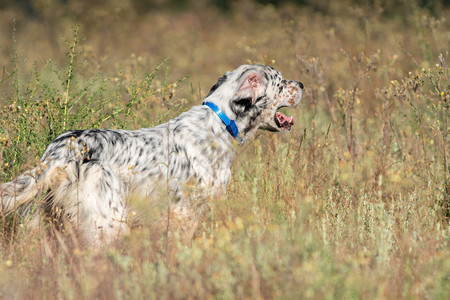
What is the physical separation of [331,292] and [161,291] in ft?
2.72

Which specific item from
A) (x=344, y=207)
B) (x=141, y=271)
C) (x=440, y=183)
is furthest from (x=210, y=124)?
(x=440, y=183)

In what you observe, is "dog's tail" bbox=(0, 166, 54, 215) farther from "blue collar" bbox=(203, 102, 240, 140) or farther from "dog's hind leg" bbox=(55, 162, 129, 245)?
"blue collar" bbox=(203, 102, 240, 140)

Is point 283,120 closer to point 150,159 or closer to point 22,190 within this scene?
point 150,159

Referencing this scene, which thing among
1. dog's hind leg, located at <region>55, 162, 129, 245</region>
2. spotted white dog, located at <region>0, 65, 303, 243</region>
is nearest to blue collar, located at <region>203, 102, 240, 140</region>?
spotted white dog, located at <region>0, 65, 303, 243</region>

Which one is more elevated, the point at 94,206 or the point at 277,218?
the point at 94,206

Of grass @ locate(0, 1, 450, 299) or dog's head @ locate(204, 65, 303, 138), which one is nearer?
grass @ locate(0, 1, 450, 299)

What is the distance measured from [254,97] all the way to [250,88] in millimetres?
80

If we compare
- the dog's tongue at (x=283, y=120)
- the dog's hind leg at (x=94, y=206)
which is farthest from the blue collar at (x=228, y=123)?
the dog's hind leg at (x=94, y=206)

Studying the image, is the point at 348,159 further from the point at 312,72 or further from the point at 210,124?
the point at 210,124

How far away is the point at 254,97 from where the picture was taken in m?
4.49

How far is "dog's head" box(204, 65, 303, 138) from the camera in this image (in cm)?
448

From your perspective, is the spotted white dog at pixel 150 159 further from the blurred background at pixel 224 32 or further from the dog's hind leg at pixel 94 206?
the blurred background at pixel 224 32

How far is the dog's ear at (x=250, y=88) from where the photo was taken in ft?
14.6

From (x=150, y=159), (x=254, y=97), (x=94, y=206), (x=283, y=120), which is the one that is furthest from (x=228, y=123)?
(x=94, y=206)
